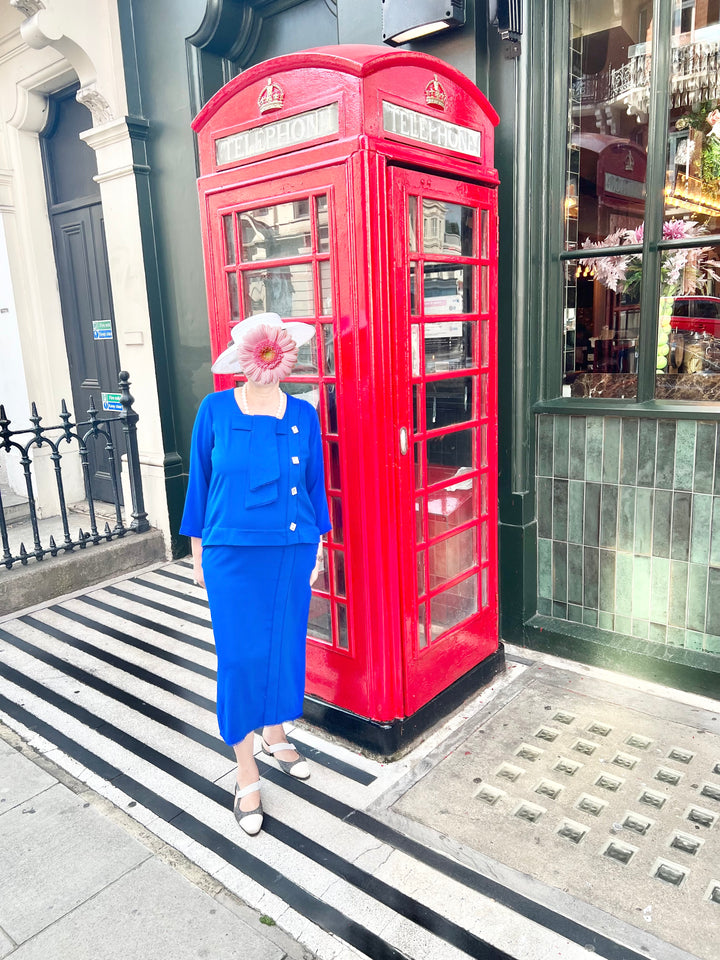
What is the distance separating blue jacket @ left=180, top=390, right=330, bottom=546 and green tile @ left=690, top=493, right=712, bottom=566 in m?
2.11

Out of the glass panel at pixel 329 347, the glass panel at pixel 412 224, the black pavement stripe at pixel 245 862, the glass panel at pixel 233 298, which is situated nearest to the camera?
the black pavement stripe at pixel 245 862

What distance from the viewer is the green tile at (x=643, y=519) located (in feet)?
12.0

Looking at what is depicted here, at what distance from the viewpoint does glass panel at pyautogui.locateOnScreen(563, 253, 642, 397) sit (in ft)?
12.1

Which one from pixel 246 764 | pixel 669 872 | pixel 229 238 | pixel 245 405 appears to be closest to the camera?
pixel 669 872

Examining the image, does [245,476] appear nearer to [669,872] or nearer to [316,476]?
[316,476]

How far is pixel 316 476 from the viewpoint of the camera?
280 cm

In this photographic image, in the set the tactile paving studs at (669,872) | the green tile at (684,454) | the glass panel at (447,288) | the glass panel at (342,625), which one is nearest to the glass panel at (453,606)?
the glass panel at (342,625)

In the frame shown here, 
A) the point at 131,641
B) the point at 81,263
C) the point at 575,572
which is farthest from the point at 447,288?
the point at 81,263

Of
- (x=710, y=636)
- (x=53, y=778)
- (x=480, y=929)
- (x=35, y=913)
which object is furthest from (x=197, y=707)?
(x=710, y=636)

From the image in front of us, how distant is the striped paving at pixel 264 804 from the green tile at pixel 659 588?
3.66 ft

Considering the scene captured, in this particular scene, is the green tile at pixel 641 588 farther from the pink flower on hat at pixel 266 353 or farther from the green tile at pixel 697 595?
the pink flower on hat at pixel 266 353

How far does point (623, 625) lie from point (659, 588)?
12.4 inches

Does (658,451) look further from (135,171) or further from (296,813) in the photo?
(135,171)

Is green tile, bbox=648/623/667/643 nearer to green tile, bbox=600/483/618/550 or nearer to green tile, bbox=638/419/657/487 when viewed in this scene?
green tile, bbox=600/483/618/550
